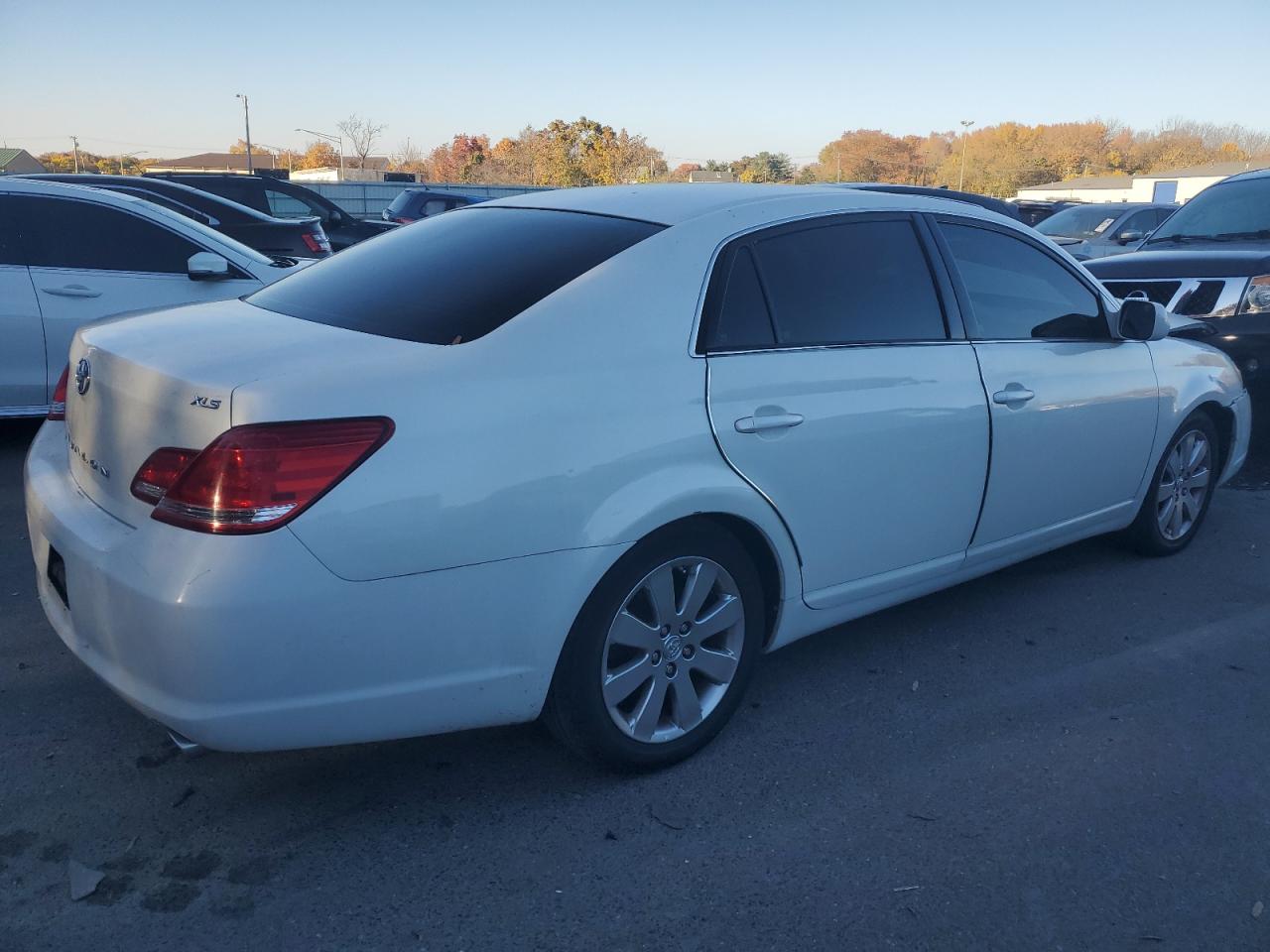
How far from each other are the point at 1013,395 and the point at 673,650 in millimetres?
Result: 1677

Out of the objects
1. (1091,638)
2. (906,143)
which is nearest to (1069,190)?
(906,143)

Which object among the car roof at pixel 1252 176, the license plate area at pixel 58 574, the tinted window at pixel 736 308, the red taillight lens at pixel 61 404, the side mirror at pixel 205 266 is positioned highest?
the car roof at pixel 1252 176

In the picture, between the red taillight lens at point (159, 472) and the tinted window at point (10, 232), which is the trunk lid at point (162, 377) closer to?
the red taillight lens at point (159, 472)

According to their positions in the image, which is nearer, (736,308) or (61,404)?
(736,308)

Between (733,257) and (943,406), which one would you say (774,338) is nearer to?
(733,257)

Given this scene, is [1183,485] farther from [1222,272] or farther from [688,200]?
[688,200]

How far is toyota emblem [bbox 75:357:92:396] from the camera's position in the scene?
2978 mm

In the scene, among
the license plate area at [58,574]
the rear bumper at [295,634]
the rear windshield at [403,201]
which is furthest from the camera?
the rear windshield at [403,201]

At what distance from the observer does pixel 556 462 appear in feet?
8.66

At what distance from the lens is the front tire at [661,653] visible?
9.30 feet

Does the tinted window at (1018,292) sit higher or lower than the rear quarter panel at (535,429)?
higher

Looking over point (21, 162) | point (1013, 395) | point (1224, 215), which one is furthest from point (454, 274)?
point (21, 162)

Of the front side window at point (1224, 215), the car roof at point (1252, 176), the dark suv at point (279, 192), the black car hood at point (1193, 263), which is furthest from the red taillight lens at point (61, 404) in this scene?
the dark suv at point (279, 192)

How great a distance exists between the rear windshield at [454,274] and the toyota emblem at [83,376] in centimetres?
56
